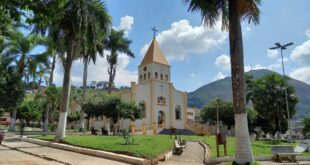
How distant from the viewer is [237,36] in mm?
11828

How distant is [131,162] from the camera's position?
11.9 metres

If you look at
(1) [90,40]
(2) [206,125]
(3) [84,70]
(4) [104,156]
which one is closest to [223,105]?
(2) [206,125]

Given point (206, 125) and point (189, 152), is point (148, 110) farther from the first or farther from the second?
point (189, 152)

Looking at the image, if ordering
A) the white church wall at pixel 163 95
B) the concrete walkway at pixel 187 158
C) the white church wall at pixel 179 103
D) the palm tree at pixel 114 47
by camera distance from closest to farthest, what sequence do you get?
1. the concrete walkway at pixel 187 158
2. the palm tree at pixel 114 47
3. the white church wall at pixel 163 95
4. the white church wall at pixel 179 103

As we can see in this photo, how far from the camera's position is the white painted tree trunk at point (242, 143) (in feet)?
34.4

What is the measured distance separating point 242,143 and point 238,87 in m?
2.00

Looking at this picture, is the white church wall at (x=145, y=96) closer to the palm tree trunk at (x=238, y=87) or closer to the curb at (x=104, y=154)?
the curb at (x=104, y=154)

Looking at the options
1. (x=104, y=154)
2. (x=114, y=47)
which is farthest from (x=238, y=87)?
(x=114, y=47)

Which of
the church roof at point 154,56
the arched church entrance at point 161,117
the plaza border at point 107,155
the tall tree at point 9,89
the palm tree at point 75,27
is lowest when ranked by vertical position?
the plaza border at point 107,155

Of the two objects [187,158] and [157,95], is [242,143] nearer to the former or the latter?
[187,158]

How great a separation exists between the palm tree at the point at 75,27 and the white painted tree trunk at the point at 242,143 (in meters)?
12.0

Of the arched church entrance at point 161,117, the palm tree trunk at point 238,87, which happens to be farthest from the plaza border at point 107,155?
the arched church entrance at point 161,117

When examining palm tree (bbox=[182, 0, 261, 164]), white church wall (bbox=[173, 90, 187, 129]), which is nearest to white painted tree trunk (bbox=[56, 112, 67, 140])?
palm tree (bbox=[182, 0, 261, 164])

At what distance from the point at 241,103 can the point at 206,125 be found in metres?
39.9
